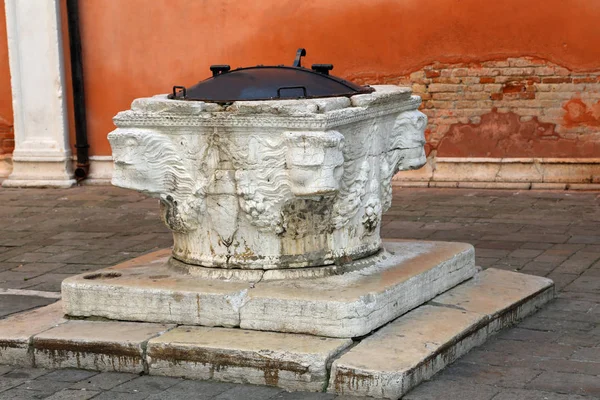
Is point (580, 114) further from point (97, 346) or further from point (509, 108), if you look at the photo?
point (97, 346)

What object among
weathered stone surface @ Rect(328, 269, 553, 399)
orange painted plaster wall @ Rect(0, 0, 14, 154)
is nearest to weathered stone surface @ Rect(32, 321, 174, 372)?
weathered stone surface @ Rect(328, 269, 553, 399)

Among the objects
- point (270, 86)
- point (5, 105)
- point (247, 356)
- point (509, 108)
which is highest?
point (270, 86)

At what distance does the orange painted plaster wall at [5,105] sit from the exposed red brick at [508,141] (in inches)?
166

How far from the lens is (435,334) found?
464 cm

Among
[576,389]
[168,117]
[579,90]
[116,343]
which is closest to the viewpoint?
[576,389]

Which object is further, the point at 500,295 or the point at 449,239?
the point at 449,239

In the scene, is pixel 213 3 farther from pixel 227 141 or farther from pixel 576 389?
pixel 576 389

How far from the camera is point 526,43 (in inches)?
353

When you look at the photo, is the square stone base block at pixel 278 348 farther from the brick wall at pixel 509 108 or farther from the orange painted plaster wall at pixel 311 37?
the orange painted plaster wall at pixel 311 37

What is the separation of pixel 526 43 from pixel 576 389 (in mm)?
5217

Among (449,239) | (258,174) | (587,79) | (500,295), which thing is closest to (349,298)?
(258,174)

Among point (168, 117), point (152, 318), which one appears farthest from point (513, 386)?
point (168, 117)

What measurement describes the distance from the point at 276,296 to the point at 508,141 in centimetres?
492

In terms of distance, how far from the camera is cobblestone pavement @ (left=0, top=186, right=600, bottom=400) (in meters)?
4.37
